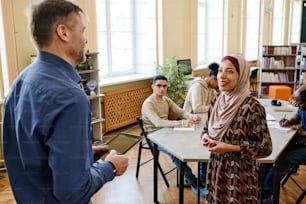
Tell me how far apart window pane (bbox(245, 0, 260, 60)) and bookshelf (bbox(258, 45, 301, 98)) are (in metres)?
2.14

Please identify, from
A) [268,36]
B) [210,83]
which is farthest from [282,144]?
[268,36]

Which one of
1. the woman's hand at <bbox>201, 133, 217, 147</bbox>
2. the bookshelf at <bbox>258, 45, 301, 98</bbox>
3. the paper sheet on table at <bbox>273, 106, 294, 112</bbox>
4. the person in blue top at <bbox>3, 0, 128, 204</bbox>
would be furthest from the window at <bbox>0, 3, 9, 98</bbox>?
the bookshelf at <bbox>258, 45, 301, 98</bbox>

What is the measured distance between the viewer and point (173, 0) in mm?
6703

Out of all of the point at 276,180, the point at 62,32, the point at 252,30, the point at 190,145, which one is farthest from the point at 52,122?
the point at 252,30

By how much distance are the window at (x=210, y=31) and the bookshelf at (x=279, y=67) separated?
4.64ft

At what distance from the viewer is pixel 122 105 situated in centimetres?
573

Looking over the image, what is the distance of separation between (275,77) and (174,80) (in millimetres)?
3431

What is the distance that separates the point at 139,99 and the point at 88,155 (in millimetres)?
5096

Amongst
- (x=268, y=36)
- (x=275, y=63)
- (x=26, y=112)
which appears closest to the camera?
(x=26, y=112)

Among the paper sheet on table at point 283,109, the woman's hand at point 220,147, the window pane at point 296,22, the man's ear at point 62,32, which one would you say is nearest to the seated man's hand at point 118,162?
the man's ear at point 62,32

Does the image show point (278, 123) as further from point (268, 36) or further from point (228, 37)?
point (268, 36)

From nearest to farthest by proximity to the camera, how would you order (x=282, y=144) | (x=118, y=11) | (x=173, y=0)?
(x=282, y=144)
(x=118, y=11)
(x=173, y=0)

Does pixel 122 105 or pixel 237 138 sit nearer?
pixel 237 138

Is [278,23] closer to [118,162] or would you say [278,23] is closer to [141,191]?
[141,191]
